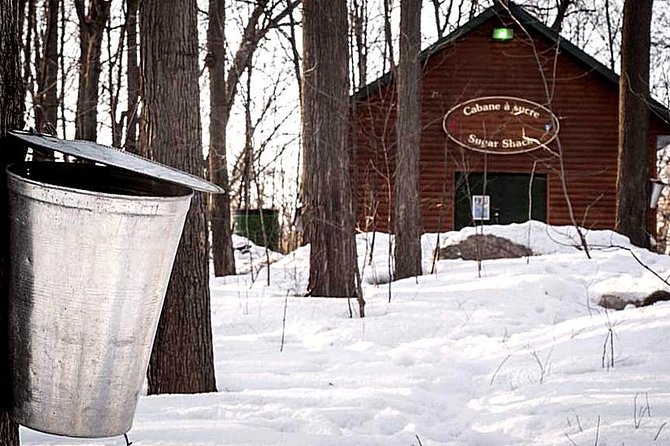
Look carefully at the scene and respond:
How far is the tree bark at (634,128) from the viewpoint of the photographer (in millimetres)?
13500

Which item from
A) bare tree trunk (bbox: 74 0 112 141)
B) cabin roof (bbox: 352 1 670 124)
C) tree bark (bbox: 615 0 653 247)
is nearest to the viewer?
bare tree trunk (bbox: 74 0 112 141)

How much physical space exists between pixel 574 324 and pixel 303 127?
3.79 m

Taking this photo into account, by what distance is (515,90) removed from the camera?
19.3 m

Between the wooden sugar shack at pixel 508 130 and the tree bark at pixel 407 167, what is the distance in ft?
23.0

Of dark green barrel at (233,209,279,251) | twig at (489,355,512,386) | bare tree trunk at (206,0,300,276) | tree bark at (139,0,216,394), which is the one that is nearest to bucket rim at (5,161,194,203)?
tree bark at (139,0,216,394)

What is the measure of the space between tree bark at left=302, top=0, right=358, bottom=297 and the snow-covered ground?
49cm

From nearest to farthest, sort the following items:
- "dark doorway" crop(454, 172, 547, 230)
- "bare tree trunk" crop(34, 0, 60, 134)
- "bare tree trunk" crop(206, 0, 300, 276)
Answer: "bare tree trunk" crop(34, 0, 60, 134)
"bare tree trunk" crop(206, 0, 300, 276)
"dark doorway" crop(454, 172, 547, 230)

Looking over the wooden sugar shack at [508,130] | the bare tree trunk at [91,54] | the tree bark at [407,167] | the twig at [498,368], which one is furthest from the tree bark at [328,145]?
the wooden sugar shack at [508,130]

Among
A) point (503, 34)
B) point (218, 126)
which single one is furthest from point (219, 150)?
point (503, 34)

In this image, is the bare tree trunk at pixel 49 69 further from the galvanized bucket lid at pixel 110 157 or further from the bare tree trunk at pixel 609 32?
the bare tree trunk at pixel 609 32

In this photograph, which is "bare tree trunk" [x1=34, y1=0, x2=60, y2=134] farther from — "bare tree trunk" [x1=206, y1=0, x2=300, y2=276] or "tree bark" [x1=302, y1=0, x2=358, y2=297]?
"tree bark" [x1=302, y1=0, x2=358, y2=297]

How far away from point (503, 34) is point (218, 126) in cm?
748

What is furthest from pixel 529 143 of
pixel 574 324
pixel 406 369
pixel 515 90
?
pixel 406 369

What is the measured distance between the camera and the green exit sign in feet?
62.0
